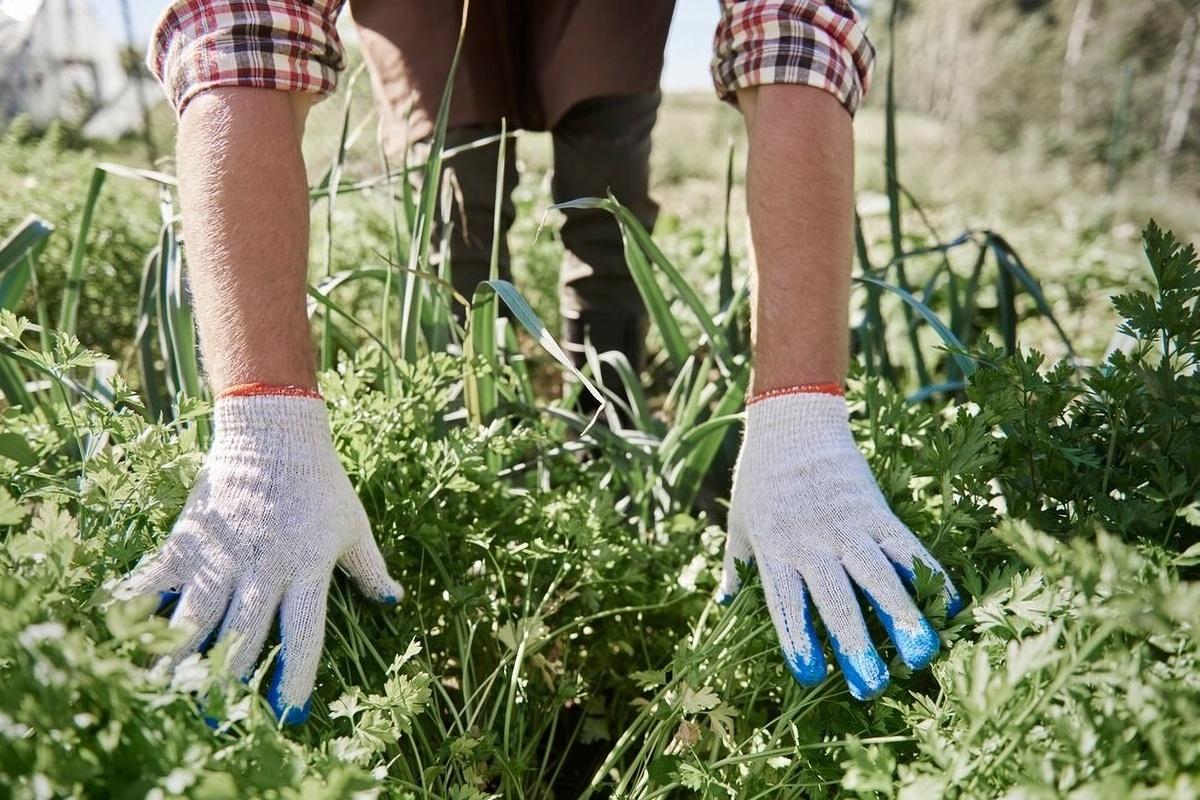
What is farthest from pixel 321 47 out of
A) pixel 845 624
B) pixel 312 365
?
pixel 845 624

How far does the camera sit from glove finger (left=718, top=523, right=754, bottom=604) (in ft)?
3.76

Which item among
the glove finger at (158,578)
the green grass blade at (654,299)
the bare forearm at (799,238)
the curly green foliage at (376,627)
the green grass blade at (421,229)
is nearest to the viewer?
the curly green foliage at (376,627)

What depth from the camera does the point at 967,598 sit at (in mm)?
1014

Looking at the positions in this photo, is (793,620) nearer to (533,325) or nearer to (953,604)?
(953,604)

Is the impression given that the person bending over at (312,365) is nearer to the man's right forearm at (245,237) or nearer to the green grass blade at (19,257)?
the man's right forearm at (245,237)

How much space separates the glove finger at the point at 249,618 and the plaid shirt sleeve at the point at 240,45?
1.96 ft

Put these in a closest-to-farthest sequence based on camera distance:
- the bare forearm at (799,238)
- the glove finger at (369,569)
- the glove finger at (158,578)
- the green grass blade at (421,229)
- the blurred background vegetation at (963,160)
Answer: the glove finger at (158,578), the glove finger at (369,569), the bare forearm at (799,238), the green grass blade at (421,229), the blurred background vegetation at (963,160)

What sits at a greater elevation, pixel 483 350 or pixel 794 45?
pixel 794 45

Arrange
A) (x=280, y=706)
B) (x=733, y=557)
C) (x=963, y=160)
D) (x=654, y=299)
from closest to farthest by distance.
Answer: (x=280, y=706) < (x=733, y=557) < (x=654, y=299) < (x=963, y=160)

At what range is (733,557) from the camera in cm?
114

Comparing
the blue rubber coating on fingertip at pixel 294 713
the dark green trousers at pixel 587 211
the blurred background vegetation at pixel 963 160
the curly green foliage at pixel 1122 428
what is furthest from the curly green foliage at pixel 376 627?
the blurred background vegetation at pixel 963 160

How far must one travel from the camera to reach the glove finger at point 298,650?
3.00ft

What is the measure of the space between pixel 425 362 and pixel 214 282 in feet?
0.91

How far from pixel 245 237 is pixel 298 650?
0.48 meters
